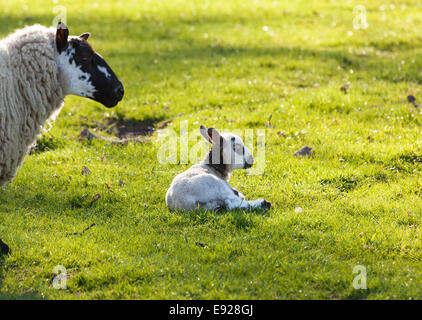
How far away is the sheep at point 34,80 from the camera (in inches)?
227

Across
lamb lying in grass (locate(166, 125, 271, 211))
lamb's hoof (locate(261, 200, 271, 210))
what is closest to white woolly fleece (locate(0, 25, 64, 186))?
lamb lying in grass (locate(166, 125, 271, 211))

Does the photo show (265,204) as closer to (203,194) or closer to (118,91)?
(203,194)

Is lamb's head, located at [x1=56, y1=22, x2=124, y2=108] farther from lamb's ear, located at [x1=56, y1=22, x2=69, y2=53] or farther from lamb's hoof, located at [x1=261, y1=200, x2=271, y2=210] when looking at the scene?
lamb's hoof, located at [x1=261, y1=200, x2=271, y2=210]

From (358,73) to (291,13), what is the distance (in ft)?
19.6

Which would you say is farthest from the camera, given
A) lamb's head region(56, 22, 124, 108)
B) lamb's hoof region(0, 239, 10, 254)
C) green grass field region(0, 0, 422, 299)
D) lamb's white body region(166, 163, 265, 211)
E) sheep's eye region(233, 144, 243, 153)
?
sheep's eye region(233, 144, 243, 153)

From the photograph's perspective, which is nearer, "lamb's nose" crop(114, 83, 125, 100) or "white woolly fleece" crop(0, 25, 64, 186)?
"white woolly fleece" crop(0, 25, 64, 186)

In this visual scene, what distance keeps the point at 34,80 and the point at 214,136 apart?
2.42 m

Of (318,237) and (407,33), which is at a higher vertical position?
(407,33)

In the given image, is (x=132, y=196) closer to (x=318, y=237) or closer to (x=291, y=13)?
(x=318, y=237)

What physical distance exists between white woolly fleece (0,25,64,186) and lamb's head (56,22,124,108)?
4.0 inches

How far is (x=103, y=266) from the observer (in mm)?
5344

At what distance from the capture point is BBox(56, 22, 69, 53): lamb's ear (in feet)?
19.0
